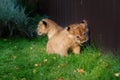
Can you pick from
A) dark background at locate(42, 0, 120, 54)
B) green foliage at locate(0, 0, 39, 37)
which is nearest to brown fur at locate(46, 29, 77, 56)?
dark background at locate(42, 0, 120, 54)

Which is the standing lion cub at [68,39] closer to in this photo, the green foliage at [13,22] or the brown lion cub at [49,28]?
the brown lion cub at [49,28]

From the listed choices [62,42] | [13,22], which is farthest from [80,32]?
[13,22]

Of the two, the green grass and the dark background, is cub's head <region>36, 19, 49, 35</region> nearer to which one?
the green grass

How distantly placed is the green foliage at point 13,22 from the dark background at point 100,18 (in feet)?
4.34

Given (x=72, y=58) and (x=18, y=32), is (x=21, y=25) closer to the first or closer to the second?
(x=18, y=32)

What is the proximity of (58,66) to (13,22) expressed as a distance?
11.0 feet

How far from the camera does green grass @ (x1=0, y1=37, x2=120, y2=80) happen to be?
6.12 metres

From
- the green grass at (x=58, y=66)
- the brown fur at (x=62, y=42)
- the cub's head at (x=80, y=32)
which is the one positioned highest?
the cub's head at (x=80, y=32)

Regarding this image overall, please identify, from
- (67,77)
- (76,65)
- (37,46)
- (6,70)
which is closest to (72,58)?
Result: (76,65)

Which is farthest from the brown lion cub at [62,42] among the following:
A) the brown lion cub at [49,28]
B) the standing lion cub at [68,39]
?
the brown lion cub at [49,28]

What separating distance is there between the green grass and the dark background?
228 millimetres

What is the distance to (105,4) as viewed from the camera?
6844 mm

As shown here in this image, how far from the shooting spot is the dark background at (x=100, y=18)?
21.6 feet

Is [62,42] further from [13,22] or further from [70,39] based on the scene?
[13,22]
